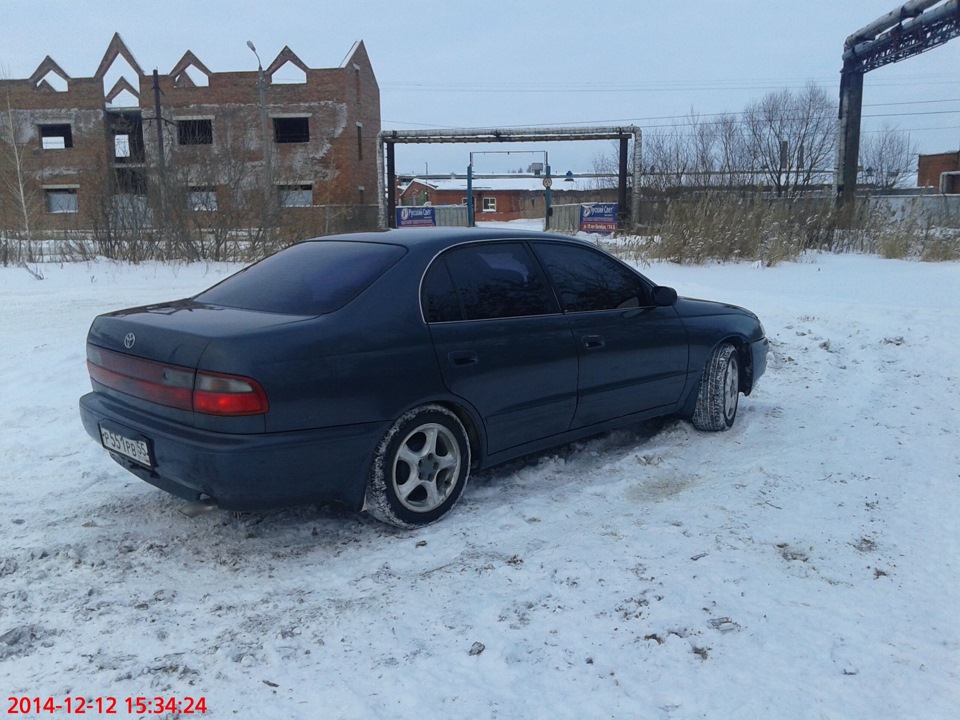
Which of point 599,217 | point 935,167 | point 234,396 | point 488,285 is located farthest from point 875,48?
point 935,167

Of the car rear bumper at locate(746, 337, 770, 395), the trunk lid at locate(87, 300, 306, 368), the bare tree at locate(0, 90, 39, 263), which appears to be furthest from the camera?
the bare tree at locate(0, 90, 39, 263)

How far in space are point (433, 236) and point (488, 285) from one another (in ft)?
1.33

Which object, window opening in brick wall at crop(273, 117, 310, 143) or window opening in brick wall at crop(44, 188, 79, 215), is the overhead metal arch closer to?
window opening in brick wall at crop(273, 117, 310, 143)

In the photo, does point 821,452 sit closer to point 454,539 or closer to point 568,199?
point 454,539

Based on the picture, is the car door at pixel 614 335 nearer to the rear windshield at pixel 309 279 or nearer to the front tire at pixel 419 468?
the front tire at pixel 419 468

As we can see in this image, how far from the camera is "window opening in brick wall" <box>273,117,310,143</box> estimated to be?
4159cm

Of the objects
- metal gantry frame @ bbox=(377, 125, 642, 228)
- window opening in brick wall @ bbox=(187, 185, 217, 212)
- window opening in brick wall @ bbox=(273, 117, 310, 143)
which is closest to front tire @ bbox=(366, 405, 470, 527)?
window opening in brick wall @ bbox=(187, 185, 217, 212)

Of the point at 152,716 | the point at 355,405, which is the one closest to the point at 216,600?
the point at 152,716

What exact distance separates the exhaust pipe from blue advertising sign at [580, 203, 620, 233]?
A: 29574mm

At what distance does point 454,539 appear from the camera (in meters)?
3.71

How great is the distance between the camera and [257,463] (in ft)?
10.5

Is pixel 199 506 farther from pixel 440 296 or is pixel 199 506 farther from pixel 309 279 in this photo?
pixel 440 296

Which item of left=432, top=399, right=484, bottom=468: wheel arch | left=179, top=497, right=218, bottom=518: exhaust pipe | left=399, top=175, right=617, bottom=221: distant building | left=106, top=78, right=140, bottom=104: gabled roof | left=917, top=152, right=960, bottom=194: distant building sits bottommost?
left=179, top=497, right=218, bottom=518: exhaust pipe

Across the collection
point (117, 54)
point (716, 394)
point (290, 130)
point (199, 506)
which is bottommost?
point (199, 506)
